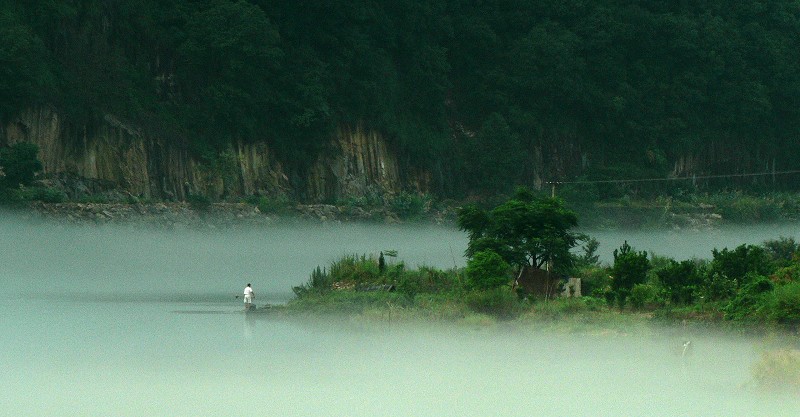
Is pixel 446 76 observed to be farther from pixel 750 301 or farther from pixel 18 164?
pixel 750 301

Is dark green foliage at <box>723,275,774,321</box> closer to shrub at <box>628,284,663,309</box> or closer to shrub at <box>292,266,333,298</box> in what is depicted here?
shrub at <box>628,284,663,309</box>

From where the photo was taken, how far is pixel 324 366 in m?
27.7

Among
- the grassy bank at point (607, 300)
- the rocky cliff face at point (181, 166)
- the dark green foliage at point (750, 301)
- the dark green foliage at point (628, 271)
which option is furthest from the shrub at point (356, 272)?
Result: the rocky cliff face at point (181, 166)

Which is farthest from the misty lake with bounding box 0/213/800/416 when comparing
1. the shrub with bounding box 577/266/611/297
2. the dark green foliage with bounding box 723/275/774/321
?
the shrub with bounding box 577/266/611/297

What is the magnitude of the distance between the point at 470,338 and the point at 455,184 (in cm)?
5123

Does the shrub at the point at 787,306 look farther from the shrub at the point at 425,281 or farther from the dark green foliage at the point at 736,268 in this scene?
the shrub at the point at 425,281

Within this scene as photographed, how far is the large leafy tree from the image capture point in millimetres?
39281

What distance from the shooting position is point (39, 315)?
130ft

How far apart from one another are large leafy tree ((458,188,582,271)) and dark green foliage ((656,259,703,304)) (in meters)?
3.70

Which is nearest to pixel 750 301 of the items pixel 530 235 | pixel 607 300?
pixel 607 300

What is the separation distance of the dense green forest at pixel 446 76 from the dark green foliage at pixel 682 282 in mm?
34770

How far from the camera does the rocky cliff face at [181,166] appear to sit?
64125 millimetres

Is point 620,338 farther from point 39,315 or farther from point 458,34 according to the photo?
point 458,34

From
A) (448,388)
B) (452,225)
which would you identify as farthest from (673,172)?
(448,388)
